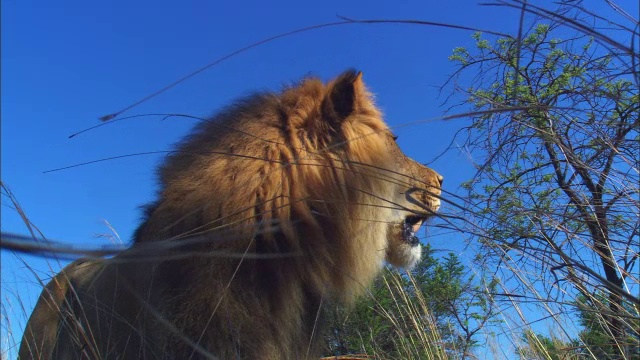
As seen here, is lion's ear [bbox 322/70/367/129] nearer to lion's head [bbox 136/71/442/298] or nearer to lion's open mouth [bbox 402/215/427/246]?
lion's head [bbox 136/71/442/298]

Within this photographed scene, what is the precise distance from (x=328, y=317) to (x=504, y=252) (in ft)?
3.90

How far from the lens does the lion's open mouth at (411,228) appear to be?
3531mm

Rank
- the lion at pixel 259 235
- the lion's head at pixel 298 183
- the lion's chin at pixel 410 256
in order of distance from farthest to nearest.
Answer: the lion's chin at pixel 410 256 → the lion's head at pixel 298 183 → the lion at pixel 259 235

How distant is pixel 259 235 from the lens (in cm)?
271

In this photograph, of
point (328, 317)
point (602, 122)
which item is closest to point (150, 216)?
point (328, 317)

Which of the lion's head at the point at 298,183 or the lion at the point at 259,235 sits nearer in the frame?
the lion at the point at 259,235

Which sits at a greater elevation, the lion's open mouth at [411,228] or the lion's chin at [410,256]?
the lion's open mouth at [411,228]

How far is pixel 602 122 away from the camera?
2.09 metres

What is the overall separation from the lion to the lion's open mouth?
149 millimetres

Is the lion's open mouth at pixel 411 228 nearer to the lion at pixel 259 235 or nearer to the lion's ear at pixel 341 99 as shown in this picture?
the lion at pixel 259 235

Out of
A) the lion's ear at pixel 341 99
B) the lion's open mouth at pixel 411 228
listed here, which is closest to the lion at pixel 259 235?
the lion's ear at pixel 341 99

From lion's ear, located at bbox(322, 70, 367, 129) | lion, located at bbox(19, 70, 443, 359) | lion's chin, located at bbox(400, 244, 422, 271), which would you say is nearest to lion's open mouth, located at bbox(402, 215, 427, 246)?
lion's chin, located at bbox(400, 244, 422, 271)

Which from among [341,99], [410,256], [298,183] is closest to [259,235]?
[298,183]

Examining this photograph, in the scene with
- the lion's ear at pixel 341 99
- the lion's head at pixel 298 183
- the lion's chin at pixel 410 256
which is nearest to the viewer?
the lion's head at pixel 298 183
